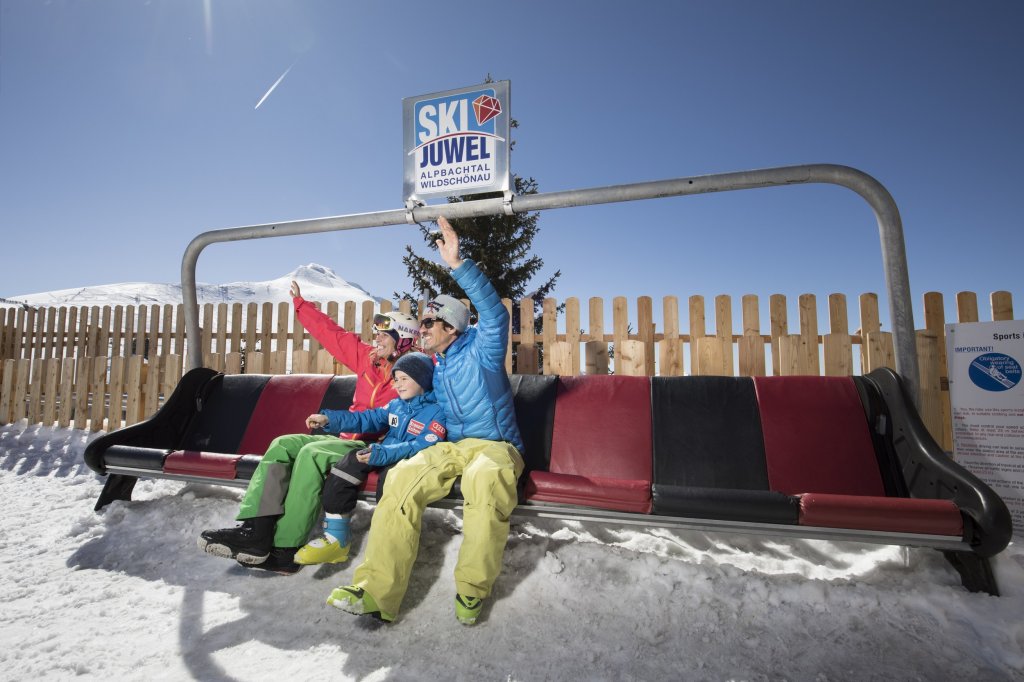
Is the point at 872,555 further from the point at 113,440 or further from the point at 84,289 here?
the point at 84,289

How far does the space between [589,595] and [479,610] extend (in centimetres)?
55

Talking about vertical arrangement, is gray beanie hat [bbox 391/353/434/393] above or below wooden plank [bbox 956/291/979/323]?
below

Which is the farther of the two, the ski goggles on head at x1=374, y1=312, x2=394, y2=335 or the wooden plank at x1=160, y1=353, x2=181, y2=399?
Result: the wooden plank at x1=160, y1=353, x2=181, y2=399

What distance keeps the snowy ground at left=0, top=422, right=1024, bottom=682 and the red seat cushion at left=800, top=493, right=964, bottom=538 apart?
15.7 inches

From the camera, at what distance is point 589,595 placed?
7.75ft

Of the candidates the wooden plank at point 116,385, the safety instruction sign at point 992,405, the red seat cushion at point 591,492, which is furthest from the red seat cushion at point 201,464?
the safety instruction sign at point 992,405

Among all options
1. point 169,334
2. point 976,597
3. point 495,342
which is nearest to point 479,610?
point 495,342

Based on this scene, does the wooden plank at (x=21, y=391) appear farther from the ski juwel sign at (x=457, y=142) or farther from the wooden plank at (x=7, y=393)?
the ski juwel sign at (x=457, y=142)

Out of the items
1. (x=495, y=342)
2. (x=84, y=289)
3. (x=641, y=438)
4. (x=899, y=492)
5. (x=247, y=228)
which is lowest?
(x=899, y=492)

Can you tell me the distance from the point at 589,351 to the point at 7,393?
8.15 metres

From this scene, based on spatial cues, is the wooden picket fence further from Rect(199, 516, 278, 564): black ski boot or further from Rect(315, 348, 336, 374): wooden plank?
Rect(199, 516, 278, 564): black ski boot

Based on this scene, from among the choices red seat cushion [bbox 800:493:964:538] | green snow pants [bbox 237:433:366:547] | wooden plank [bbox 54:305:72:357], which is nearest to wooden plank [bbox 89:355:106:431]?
wooden plank [bbox 54:305:72:357]

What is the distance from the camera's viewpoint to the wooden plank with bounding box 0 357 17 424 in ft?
23.4

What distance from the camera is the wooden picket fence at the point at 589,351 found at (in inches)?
179
